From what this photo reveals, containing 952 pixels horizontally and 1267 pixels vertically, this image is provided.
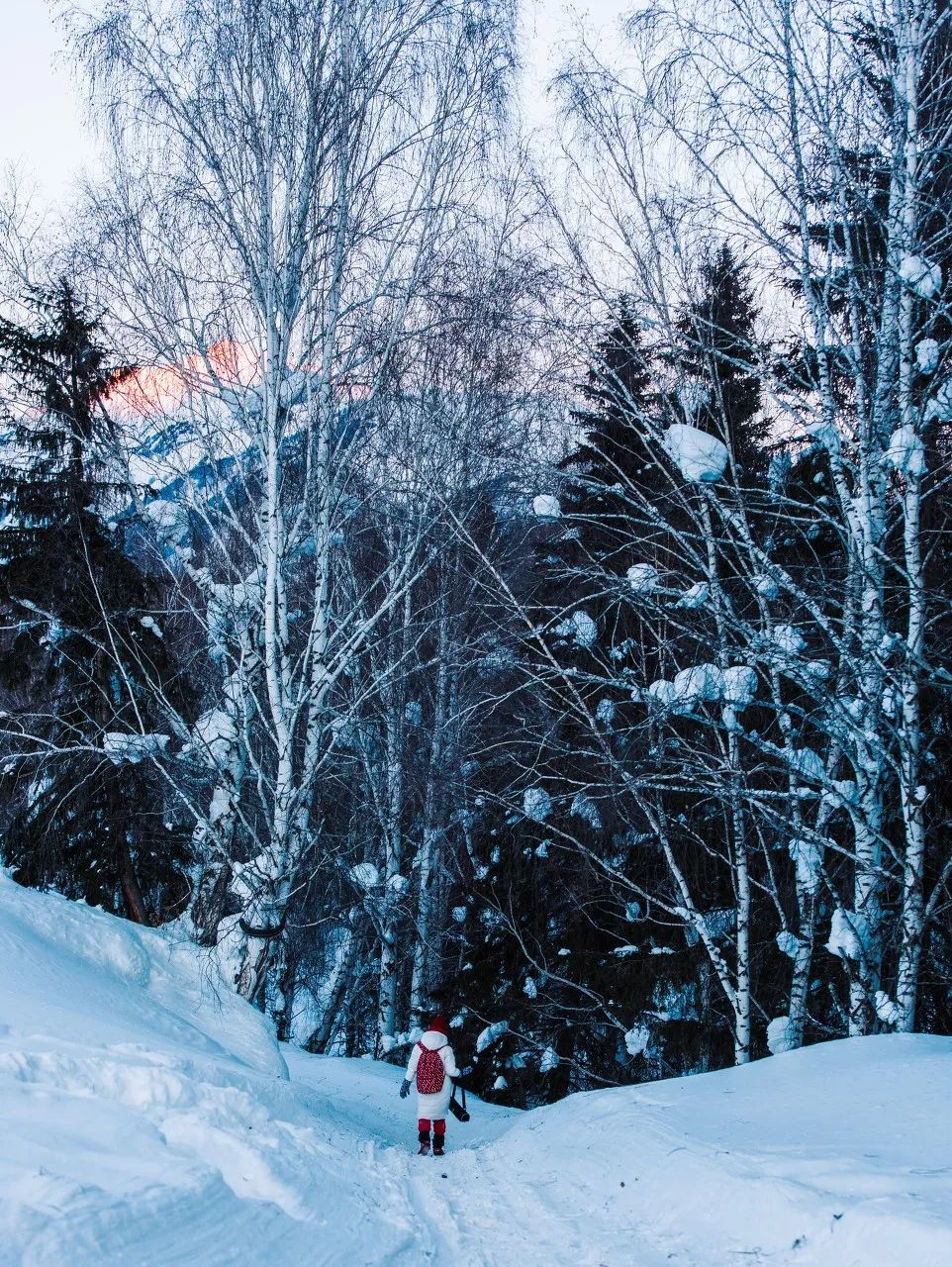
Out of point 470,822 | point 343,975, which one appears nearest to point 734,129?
point 470,822

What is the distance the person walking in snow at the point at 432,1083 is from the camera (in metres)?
8.02

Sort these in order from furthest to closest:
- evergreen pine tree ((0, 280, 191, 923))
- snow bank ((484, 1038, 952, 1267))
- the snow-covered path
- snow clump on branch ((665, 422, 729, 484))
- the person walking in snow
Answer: evergreen pine tree ((0, 280, 191, 923)), the person walking in snow, snow clump on branch ((665, 422, 729, 484)), the snow-covered path, snow bank ((484, 1038, 952, 1267))

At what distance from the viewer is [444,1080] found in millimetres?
8250

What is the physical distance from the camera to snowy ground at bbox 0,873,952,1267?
3.50 metres

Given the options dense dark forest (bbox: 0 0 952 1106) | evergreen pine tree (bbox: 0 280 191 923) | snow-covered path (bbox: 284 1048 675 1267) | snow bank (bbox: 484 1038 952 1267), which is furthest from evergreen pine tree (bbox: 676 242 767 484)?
evergreen pine tree (bbox: 0 280 191 923)

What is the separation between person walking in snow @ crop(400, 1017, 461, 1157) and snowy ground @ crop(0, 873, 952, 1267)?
1.66 feet

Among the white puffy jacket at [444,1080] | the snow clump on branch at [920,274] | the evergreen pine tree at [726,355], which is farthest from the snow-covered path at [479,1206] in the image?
the snow clump on branch at [920,274]

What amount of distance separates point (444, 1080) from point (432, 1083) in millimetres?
130

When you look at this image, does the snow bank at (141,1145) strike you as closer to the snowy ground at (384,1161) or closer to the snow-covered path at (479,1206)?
the snowy ground at (384,1161)

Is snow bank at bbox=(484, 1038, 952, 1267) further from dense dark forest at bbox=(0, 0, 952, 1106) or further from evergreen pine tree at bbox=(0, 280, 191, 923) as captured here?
evergreen pine tree at bbox=(0, 280, 191, 923)

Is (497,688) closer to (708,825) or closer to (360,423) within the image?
(708,825)

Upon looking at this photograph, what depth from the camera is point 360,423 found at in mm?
9719

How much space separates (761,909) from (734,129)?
7971 mm

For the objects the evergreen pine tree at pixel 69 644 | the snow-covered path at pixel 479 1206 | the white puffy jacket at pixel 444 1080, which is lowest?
the snow-covered path at pixel 479 1206
